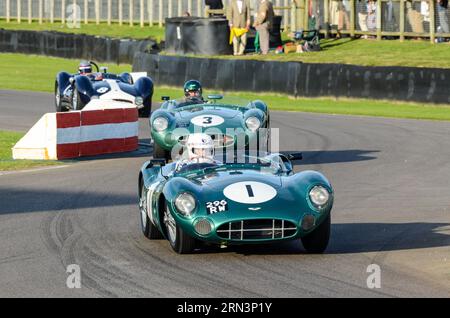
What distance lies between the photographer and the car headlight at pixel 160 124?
48.5 ft

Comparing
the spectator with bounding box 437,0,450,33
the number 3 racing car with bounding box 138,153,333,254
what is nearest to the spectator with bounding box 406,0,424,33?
the spectator with bounding box 437,0,450,33

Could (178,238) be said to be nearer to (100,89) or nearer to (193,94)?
(193,94)

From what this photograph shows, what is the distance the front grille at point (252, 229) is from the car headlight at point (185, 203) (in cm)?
29

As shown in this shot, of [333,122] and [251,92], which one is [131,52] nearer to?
[251,92]

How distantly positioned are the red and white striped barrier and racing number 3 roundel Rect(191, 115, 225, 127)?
2.68 meters

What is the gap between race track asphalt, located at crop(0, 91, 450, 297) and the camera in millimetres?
8008

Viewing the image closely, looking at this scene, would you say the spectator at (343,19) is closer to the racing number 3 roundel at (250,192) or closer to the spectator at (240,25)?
the spectator at (240,25)

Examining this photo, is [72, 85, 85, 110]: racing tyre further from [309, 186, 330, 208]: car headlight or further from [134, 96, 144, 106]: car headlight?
[309, 186, 330, 208]: car headlight

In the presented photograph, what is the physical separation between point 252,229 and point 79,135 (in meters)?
8.55

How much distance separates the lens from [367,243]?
32.2ft

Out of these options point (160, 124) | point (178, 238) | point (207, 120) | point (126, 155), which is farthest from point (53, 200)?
point (126, 155)

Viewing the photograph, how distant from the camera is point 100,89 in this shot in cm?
2220
